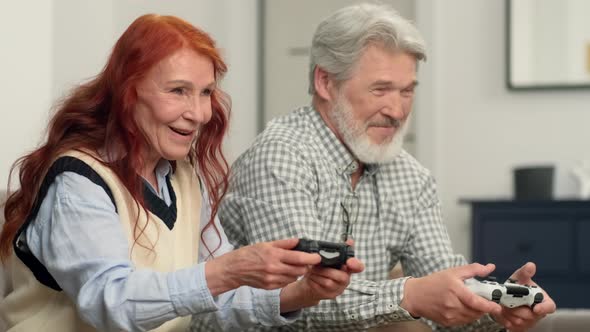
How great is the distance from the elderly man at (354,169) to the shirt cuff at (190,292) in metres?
0.54

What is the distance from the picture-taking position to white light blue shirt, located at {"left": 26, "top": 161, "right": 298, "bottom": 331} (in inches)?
61.3

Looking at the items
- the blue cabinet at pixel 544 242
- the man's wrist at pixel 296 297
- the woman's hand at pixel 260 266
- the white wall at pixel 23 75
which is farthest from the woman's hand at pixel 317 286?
the blue cabinet at pixel 544 242

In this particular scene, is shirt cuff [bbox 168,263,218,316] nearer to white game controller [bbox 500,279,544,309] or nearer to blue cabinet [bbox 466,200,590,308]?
white game controller [bbox 500,279,544,309]

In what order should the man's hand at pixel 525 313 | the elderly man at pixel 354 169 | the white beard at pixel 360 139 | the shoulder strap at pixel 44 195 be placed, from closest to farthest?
the shoulder strap at pixel 44 195 → the man's hand at pixel 525 313 → the elderly man at pixel 354 169 → the white beard at pixel 360 139

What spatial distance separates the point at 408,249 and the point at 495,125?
106 inches

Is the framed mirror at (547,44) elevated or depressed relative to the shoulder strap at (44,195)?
elevated

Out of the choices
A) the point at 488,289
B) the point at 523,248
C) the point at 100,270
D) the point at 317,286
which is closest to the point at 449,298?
the point at 488,289

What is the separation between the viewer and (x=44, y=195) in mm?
1673

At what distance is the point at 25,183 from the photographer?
1.74m

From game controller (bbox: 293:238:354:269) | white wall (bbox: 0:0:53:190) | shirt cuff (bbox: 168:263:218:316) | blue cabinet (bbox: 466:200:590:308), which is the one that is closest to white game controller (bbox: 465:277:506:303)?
game controller (bbox: 293:238:354:269)

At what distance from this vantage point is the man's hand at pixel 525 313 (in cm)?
191

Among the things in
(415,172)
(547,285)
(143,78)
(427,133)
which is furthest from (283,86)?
(143,78)

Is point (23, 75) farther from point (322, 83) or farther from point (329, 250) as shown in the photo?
point (329, 250)

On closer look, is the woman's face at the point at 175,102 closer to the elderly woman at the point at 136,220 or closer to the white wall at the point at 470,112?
the elderly woman at the point at 136,220
